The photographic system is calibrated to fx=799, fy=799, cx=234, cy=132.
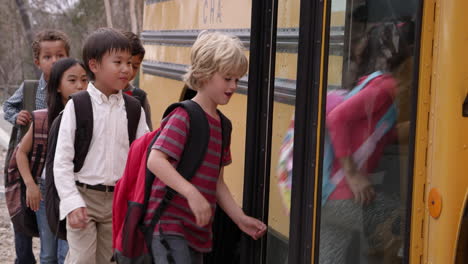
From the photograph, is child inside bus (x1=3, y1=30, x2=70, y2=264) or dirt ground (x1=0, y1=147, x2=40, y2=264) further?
dirt ground (x1=0, y1=147, x2=40, y2=264)

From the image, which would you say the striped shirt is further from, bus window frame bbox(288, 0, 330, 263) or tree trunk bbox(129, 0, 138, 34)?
tree trunk bbox(129, 0, 138, 34)

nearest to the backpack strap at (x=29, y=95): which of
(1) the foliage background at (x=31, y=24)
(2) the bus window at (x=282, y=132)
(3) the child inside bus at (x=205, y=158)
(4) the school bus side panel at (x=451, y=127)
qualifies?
(3) the child inside bus at (x=205, y=158)

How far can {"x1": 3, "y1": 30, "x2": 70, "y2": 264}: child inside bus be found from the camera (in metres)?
3.67

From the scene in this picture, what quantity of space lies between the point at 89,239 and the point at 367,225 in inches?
42.2

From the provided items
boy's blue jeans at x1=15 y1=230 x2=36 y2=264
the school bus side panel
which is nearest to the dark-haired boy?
boy's blue jeans at x1=15 y1=230 x2=36 y2=264

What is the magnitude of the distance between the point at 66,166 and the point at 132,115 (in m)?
0.33

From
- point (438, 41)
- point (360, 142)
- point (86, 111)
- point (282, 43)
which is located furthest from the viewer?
point (86, 111)

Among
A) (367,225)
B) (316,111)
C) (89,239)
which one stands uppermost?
(316,111)

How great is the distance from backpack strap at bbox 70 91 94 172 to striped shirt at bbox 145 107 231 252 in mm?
467

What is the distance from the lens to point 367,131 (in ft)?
7.02

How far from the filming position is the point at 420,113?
2.02 m

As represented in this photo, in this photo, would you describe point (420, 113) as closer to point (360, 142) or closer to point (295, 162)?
point (360, 142)

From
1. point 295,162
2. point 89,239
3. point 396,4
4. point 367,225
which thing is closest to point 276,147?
point 295,162

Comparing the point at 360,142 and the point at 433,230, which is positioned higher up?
the point at 360,142
